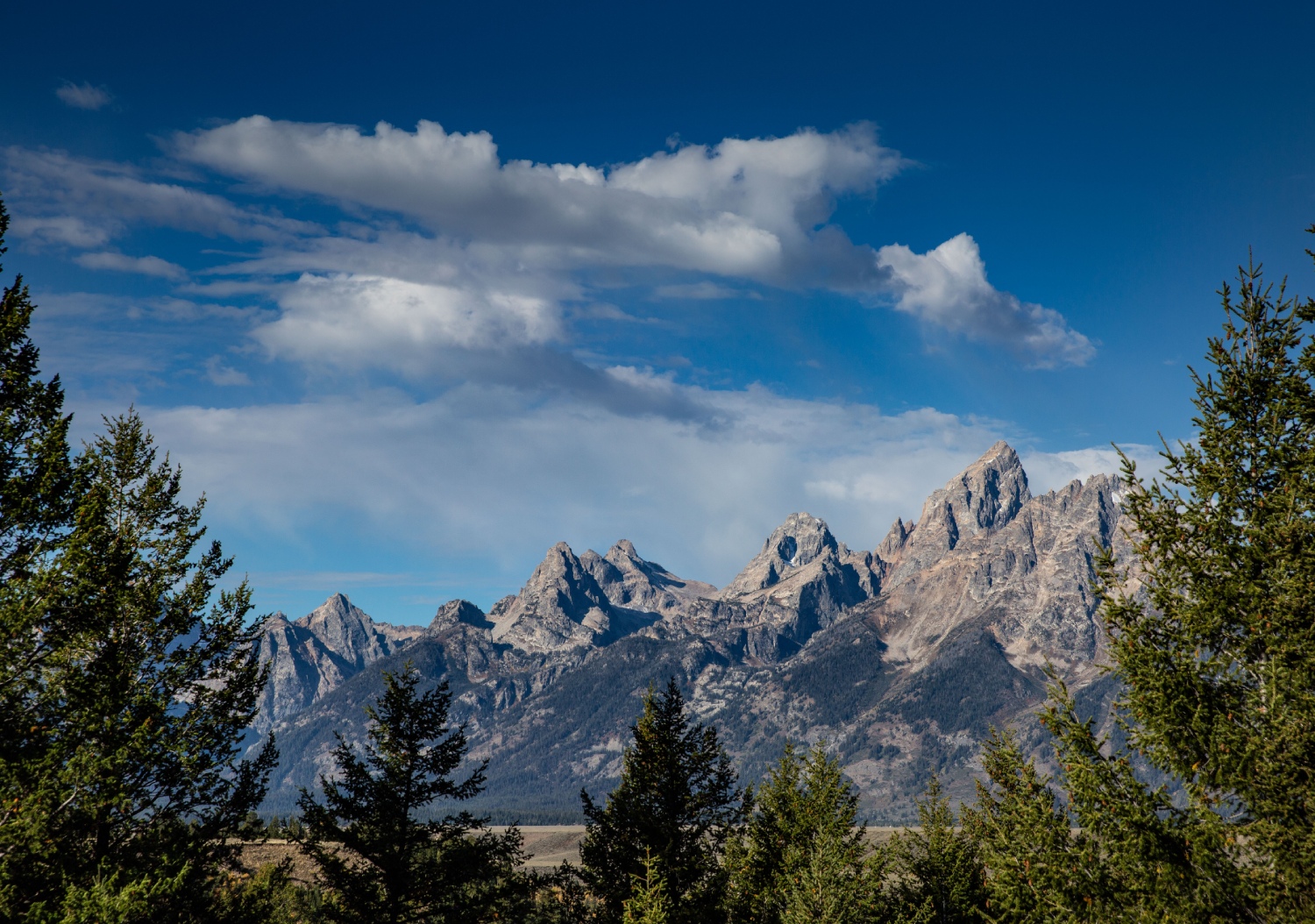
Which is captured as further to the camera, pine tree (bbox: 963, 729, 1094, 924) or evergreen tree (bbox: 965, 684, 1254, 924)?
pine tree (bbox: 963, 729, 1094, 924)

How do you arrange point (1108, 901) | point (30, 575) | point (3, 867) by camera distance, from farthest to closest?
point (30, 575)
point (3, 867)
point (1108, 901)

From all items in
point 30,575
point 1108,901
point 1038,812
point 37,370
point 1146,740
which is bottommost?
point 1108,901

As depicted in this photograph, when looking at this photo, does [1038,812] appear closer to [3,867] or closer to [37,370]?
[3,867]

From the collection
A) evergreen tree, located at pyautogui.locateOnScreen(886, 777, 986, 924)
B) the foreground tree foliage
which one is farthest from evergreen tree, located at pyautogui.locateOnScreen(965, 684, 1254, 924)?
evergreen tree, located at pyautogui.locateOnScreen(886, 777, 986, 924)

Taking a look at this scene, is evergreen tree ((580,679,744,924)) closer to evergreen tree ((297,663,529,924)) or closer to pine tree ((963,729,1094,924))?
evergreen tree ((297,663,529,924))

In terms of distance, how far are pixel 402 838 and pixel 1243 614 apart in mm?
24557

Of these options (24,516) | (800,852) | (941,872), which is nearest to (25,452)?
(24,516)

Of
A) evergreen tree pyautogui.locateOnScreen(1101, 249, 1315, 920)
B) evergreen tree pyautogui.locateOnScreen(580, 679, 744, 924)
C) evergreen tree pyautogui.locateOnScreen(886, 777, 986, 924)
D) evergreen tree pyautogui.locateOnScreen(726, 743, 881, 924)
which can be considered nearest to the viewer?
evergreen tree pyautogui.locateOnScreen(1101, 249, 1315, 920)

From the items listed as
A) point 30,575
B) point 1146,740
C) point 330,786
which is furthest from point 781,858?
point 30,575

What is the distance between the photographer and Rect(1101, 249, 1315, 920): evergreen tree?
11656mm

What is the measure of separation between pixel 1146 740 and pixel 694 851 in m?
18.9

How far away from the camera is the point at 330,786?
2772cm

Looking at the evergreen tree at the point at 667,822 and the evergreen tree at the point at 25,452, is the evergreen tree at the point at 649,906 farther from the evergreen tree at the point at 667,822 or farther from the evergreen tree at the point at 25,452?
the evergreen tree at the point at 25,452

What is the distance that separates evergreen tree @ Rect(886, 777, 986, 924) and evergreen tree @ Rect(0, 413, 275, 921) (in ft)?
80.6
